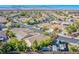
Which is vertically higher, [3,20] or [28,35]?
[3,20]

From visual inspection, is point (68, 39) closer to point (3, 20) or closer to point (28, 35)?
point (28, 35)

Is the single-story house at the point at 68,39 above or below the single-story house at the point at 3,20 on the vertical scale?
below

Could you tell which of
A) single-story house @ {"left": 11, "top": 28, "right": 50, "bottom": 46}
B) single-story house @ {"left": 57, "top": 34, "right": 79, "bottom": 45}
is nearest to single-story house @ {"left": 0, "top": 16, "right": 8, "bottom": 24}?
single-story house @ {"left": 11, "top": 28, "right": 50, "bottom": 46}

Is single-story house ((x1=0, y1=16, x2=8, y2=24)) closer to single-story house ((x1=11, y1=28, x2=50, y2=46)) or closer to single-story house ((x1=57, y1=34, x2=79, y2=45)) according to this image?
single-story house ((x1=11, y1=28, x2=50, y2=46))

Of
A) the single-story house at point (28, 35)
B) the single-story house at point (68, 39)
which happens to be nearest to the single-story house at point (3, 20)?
the single-story house at point (28, 35)

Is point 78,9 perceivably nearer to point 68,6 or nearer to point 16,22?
point 68,6

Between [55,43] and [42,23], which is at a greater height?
[42,23]

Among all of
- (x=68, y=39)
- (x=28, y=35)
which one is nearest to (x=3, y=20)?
(x=28, y=35)

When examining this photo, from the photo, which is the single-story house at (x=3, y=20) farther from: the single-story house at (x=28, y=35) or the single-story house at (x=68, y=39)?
the single-story house at (x=68, y=39)
